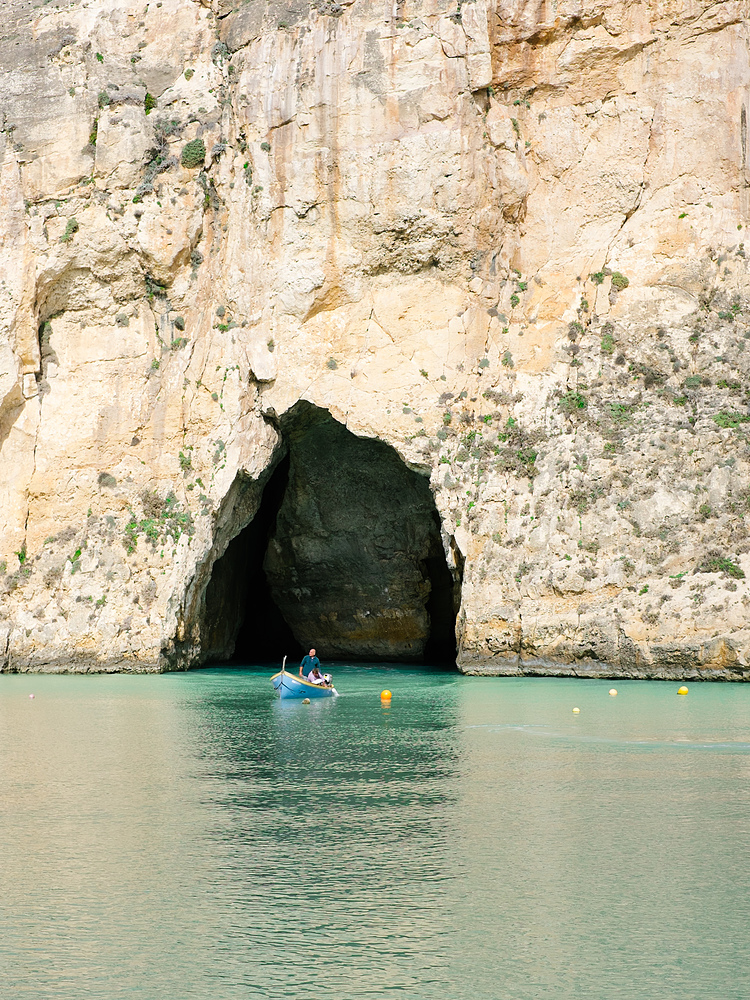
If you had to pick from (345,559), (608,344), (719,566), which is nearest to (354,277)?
(608,344)

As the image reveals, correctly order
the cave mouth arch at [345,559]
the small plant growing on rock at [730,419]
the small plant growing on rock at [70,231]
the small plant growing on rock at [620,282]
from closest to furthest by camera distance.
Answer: the small plant growing on rock at [730,419] < the small plant growing on rock at [620,282] < the small plant growing on rock at [70,231] < the cave mouth arch at [345,559]

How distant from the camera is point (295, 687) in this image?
2523cm

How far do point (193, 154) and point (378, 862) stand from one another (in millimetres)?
29698

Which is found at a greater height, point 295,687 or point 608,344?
point 608,344

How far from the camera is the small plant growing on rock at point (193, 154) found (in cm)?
3538

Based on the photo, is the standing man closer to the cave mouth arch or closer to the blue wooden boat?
the blue wooden boat

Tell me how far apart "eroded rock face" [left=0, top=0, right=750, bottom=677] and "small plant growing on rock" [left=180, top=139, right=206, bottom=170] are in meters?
0.08

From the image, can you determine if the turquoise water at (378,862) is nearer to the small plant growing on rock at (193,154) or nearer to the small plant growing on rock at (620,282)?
the small plant growing on rock at (620,282)

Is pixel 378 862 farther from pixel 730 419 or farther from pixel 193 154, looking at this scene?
pixel 193 154

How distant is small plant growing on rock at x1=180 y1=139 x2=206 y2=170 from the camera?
1393 inches

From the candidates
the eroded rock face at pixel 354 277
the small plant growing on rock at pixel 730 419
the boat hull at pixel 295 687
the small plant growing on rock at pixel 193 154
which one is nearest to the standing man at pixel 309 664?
the boat hull at pixel 295 687

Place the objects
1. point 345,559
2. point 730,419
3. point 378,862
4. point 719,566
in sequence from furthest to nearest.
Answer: point 345,559, point 730,419, point 719,566, point 378,862

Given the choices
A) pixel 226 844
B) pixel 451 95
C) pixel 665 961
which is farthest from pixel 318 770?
pixel 451 95

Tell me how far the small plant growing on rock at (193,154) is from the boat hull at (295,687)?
60.9ft
